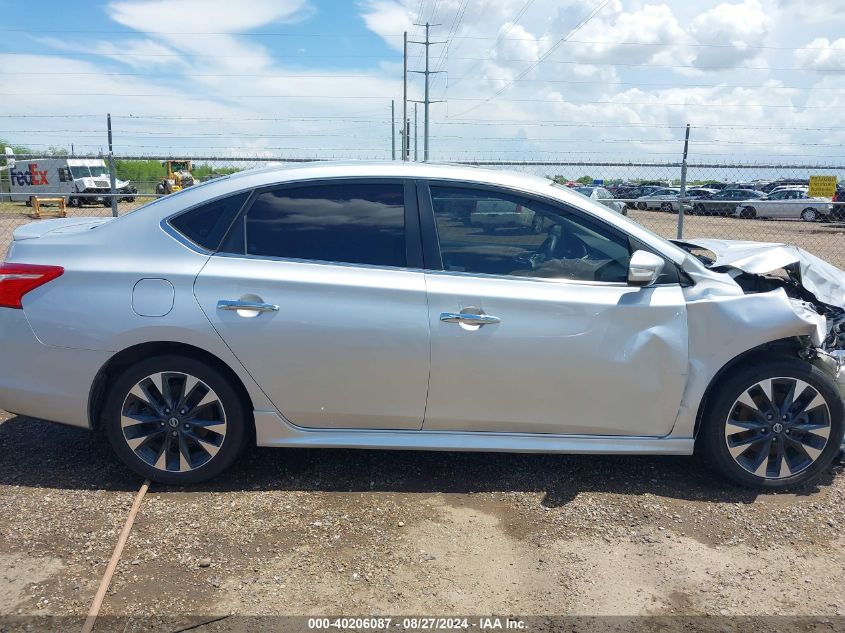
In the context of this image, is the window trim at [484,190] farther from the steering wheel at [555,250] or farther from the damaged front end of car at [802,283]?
the damaged front end of car at [802,283]

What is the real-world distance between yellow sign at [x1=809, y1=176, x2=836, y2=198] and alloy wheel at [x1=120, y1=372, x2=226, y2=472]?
8912mm

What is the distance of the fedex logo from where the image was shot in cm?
3078

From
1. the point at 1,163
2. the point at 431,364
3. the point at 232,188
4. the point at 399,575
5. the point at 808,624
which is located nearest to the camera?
the point at 808,624

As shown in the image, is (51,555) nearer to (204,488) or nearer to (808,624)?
(204,488)

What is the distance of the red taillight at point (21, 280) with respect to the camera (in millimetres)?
3598

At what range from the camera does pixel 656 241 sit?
146 inches

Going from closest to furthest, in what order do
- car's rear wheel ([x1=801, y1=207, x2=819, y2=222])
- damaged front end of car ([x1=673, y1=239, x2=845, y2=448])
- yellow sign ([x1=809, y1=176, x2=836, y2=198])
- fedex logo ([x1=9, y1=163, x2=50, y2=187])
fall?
damaged front end of car ([x1=673, y1=239, x2=845, y2=448])
yellow sign ([x1=809, y1=176, x2=836, y2=198])
car's rear wheel ([x1=801, y1=207, x2=819, y2=222])
fedex logo ([x1=9, y1=163, x2=50, y2=187])

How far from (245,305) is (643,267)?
2.00 metres

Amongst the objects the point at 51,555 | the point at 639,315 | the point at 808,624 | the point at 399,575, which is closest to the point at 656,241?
the point at 639,315

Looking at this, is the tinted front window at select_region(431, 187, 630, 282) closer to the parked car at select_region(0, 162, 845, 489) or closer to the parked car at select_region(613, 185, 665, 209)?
the parked car at select_region(0, 162, 845, 489)

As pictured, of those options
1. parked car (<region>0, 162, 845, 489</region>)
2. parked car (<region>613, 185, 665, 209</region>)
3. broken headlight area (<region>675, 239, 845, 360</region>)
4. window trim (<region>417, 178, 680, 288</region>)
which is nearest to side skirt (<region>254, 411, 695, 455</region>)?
parked car (<region>0, 162, 845, 489</region>)

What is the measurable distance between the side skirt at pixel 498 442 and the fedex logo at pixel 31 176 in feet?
105

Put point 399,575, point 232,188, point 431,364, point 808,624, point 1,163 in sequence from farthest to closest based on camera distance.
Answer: point 1,163
point 232,188
point 431,364
point 399,575
point 808,624

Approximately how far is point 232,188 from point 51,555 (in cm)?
197
